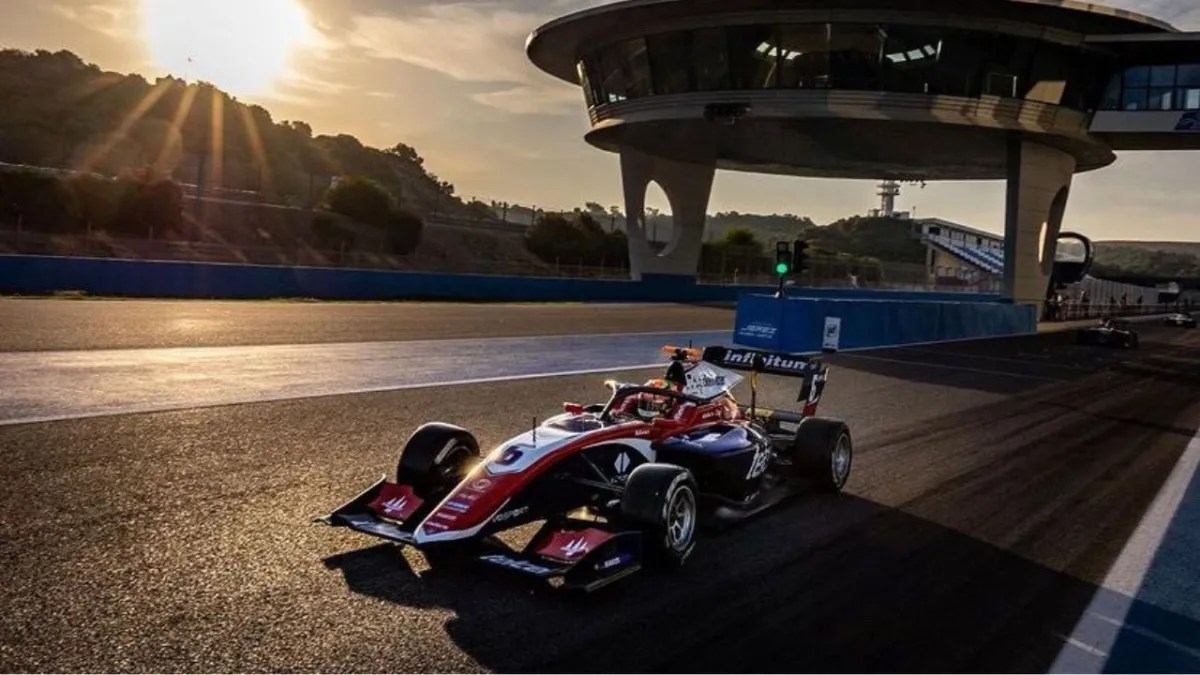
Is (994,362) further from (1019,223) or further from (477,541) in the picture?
(1019,223)

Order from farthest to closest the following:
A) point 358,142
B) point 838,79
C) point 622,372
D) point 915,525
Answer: point 358,142 < point 838,79 < point 622,372 < point 915,525

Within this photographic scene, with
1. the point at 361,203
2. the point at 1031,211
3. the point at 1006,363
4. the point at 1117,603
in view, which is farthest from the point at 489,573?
the point at 361,203

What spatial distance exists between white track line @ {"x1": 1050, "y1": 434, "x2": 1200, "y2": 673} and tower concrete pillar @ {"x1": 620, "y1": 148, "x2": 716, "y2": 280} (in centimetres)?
4988

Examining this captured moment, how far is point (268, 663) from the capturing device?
14.2 ft

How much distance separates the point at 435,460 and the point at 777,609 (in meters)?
→ 2.72

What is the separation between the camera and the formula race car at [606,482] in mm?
5629

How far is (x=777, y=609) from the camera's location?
5.46 metres

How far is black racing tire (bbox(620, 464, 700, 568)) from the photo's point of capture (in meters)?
5.97

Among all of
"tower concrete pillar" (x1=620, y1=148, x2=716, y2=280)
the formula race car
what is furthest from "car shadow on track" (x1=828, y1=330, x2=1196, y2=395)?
"tower concrete pillar" (x1=620, y1=148, x2=716, y2=280)

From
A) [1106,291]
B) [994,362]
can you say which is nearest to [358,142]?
[1106,291]

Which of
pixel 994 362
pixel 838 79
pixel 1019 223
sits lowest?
pixel 994 362

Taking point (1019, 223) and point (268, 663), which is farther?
point (1019, 223)

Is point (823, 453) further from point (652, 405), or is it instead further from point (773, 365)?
point (652, 405)

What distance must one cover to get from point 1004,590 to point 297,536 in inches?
189
